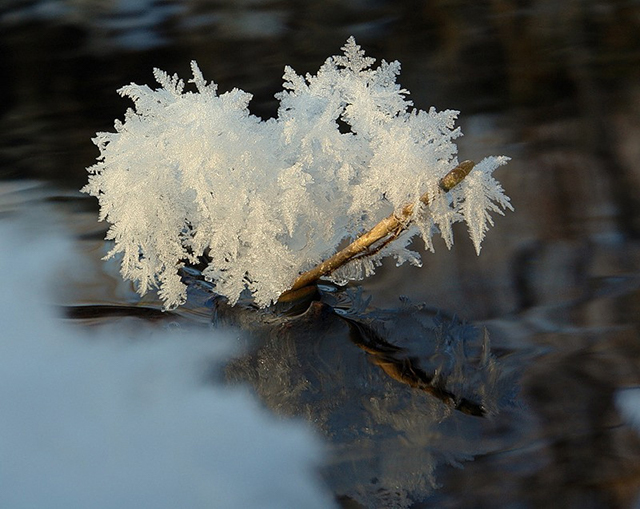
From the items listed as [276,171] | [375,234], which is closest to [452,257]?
[375,234]

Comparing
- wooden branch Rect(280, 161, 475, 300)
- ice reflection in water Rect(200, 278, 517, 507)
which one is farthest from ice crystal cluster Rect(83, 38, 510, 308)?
ice reflection in water Rect(200, 278, 517, 507)

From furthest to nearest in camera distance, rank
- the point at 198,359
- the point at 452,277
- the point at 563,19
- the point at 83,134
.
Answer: the point at 563,19
the point at 83,134
the point at 452,277
the point at 198,359

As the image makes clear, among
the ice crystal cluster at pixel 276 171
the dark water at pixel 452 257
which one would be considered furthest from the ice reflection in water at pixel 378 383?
the ice crystal cluster at pixel 276 171

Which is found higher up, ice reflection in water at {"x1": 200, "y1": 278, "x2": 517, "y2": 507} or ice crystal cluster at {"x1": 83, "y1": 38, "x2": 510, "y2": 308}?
ice crystal cluster at {"x1": 83, "y1": 38, "x2": 510, "y2": 308}

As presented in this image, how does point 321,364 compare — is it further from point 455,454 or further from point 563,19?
point 563,19

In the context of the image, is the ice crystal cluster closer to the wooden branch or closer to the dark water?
the wooden branch

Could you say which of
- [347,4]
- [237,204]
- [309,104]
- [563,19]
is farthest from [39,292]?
[563,19]

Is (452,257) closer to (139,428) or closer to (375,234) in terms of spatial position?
(375,234)
